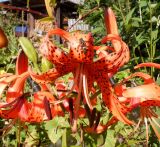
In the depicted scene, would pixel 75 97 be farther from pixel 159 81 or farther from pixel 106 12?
pixel 159 81

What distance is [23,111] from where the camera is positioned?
89cm

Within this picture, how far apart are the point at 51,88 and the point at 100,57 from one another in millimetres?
127

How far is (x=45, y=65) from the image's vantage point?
0.84 m

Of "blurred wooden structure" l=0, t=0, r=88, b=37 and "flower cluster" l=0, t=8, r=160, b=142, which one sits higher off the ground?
"blurred wooden structure" l=0, t=0, r=88, b=37

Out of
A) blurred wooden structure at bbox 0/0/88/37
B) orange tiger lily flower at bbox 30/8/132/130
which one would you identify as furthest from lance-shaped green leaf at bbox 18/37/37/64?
blurred wooden structure at bbox 0/0/88/37

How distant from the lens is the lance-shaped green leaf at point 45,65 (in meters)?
0.83

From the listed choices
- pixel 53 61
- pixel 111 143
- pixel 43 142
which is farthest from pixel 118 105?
pixel 43 142

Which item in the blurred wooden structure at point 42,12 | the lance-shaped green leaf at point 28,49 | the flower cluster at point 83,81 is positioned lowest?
the flower cluster at point 83,81

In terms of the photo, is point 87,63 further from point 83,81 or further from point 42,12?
point 42,12

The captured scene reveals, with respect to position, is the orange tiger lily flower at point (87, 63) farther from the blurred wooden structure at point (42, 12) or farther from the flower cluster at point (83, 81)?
the blurred wooden structure at point (42, 12)

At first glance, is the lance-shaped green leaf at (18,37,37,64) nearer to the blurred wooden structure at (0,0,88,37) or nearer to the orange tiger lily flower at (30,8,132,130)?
the orange tiger lily flower at (30,8,132,130)

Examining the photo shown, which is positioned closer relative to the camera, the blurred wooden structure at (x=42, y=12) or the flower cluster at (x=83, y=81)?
the flower cluster at (x=83, y=81)

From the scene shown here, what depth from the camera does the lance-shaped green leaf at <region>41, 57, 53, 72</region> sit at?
2.71 ft

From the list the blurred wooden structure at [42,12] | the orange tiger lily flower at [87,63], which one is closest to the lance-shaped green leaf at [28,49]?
the orange tiger lily flower at [87,63]
